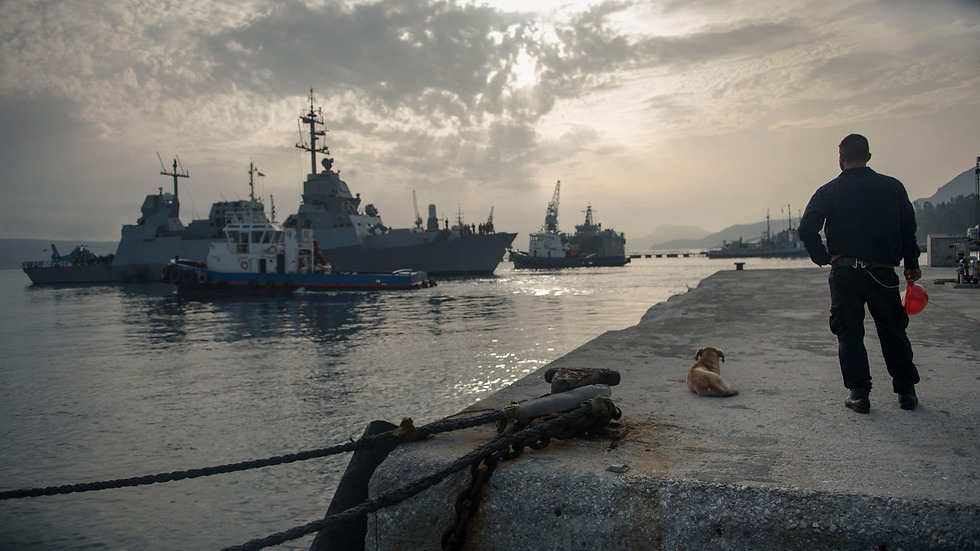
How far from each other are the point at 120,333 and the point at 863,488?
1905cm

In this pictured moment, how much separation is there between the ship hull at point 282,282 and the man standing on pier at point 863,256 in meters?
30.0

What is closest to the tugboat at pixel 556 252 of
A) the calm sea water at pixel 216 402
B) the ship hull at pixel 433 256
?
the ship hull at pixel 433 256

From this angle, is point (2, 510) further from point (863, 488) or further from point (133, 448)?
point (863, 488)

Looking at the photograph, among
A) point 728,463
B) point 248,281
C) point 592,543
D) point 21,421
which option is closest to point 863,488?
point 728,463

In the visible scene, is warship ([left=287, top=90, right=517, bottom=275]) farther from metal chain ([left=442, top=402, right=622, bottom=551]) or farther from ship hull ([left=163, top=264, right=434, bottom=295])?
metal chain ([left=442, top=402, right=622, bottom=551])

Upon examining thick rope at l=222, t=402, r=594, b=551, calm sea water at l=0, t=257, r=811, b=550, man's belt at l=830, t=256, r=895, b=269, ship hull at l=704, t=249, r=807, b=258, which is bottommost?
calm sea water at l=0, t=257, r=811, b=550

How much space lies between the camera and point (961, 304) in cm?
797

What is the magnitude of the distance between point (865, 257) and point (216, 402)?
7582mm

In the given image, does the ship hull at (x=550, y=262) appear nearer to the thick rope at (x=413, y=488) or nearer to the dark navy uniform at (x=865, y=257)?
the dark navy uniform at (x=865, y=257)

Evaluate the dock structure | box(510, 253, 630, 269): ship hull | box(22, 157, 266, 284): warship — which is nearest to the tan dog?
the dock structure

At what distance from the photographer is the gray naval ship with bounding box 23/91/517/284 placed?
4734 cm

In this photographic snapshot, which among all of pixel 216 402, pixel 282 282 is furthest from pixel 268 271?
pixel 216 402

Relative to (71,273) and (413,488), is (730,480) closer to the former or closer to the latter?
(413,488)

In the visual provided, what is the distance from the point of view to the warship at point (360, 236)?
154 ft
